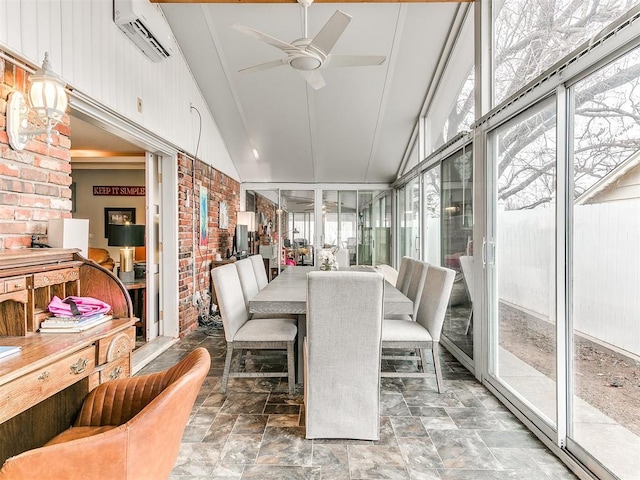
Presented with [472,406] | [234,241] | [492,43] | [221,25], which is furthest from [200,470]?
[234,241]

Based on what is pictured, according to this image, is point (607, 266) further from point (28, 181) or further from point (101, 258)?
point (101, 258)

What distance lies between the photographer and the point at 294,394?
9.13ft

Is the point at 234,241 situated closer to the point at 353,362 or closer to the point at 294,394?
the point at 294,394

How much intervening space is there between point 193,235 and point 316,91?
8.34ft

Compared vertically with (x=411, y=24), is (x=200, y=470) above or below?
below

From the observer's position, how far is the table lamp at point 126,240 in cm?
396

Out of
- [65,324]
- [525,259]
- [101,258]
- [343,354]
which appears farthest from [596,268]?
[101,258]

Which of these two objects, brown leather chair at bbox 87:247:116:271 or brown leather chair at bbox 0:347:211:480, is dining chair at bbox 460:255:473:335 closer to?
brown leather chair at bbox 0:347:211:480

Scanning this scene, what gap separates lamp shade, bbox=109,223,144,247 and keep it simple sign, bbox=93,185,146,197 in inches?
91.9

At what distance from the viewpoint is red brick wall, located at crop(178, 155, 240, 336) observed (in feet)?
13.8

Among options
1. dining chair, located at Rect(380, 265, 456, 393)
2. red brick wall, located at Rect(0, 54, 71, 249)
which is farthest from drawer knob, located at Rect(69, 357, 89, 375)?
dining chair, located at Rect(380, 265, 456, 393)

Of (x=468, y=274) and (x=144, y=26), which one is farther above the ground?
(x=144, y=26)

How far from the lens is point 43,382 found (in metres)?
1.37

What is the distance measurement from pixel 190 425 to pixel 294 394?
786mm
